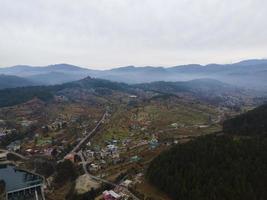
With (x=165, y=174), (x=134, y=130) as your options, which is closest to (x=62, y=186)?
(x=165, y=174)

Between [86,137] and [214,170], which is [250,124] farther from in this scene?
[86,137]

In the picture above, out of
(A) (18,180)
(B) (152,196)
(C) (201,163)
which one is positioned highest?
(C) (201,163)

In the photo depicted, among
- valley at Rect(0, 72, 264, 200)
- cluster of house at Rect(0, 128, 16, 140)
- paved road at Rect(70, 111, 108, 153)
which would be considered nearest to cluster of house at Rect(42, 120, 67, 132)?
valley at Rect(0, 72, 264, 200)

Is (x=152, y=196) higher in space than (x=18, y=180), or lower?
higher

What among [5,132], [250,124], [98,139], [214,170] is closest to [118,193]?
[214,170]

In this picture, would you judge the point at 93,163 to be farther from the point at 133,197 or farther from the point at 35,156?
the point at 133,197

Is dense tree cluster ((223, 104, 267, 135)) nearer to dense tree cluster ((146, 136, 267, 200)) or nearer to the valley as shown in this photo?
the valley
